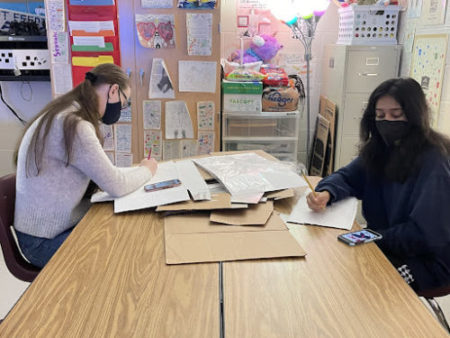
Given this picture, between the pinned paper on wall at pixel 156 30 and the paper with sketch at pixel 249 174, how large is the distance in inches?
46.5

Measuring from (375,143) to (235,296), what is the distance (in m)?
0.99

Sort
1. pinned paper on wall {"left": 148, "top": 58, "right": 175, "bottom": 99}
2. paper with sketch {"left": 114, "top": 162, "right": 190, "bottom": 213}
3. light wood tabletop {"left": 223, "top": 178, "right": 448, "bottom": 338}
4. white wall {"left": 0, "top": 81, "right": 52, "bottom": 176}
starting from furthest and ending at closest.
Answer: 1. white wall {"left": 0, "top": 81, "right": 52, "bottom": 176}
2. pinned paper on wall {"left": 148, "top": 58, "right": 175, "bottom": 99}
3. paper with sketch {"left": 114, "top": 162, "right": 190, "bottom": 213}
4. light wood tabletop {"left": 223, "top": 178, "right": 448, "bottom": 338}

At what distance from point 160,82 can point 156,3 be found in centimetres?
50

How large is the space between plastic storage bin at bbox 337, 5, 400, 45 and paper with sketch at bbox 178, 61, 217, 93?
0.97 m

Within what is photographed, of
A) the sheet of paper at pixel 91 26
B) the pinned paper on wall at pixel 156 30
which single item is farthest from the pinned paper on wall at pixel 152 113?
the sheet of paper at pixel 91 26

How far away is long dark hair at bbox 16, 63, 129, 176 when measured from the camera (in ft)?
5.21

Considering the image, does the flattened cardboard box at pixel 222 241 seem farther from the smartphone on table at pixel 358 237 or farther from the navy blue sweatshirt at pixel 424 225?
the navy blue sweatshirt at pixel 424 225

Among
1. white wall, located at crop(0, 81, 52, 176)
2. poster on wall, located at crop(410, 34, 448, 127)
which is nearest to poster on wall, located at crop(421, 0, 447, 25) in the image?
poster on wall, located at crop(410, 34, 448, 127)

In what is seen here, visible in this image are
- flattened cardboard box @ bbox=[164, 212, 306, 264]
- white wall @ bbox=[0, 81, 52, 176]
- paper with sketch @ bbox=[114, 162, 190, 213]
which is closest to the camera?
flattened cardboard box @ bbox=[164, 212, 306, 264]

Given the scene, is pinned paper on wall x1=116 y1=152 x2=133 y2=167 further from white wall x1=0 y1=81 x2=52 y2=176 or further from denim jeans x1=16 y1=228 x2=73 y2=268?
denim jeans x1=16 y1=228 x2=73 y2=268

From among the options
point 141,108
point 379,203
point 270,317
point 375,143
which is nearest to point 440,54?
point 375,143

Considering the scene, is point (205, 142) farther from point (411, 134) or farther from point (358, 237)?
point (358, 237)

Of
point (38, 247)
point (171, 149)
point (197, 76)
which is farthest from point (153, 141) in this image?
point (38, 247)

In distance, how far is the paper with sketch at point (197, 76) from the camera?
9.51ft
